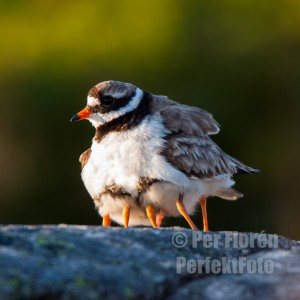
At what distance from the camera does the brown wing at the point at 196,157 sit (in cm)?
946

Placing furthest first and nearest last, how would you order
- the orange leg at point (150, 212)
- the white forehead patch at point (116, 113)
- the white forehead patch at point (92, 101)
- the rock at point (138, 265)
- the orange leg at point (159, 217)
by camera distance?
the white forehead patch at point (92, 101) → the white forehead patch at point (116, 113) → the orange leg at point (159, 217) → the orange leg at point (150, 212) → the rock at point (138, 265)

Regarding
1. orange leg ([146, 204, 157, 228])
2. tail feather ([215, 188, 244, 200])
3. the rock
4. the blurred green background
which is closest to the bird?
orange leg ([146, 204, 157, 228])

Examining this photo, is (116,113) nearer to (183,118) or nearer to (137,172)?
(183,118)

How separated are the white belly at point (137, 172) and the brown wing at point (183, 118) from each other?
18 cm

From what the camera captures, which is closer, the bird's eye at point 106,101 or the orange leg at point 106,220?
the orange leg at point 106,220

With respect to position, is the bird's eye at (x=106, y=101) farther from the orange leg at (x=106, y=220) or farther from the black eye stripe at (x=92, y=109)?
the orange leg at (x=106, y=220)

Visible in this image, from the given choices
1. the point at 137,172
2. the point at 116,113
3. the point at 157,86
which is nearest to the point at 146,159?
the point at 137,172

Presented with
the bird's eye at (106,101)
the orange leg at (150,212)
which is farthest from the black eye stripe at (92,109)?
the orange leg at (150,212)

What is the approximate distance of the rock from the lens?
5871mm

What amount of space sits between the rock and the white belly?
211 centimetres

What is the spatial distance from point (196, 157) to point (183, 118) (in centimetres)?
52

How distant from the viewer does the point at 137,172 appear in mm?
9133

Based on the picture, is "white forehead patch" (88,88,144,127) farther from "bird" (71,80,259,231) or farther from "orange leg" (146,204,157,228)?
"orange leg" (146,204,157,228)

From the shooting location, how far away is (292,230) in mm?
18078
